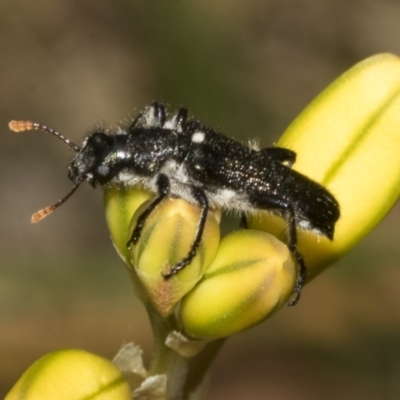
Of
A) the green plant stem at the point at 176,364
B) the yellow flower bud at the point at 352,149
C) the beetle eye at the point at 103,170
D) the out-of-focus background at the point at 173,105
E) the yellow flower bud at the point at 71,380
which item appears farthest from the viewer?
the out-of-focus background at the point at 173,105

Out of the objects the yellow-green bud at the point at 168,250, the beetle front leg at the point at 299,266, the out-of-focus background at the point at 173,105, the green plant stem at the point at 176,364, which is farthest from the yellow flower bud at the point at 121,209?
the out-of-focus background at the point at 173,105

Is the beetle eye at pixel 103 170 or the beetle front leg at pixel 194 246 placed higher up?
the beetle eye at pixel 103 170

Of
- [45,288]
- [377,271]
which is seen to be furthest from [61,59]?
[377,271]

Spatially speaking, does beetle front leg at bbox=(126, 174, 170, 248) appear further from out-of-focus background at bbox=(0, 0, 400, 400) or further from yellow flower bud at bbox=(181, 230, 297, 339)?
out-of-focus background at bbox=(0, 0, 400, 400)

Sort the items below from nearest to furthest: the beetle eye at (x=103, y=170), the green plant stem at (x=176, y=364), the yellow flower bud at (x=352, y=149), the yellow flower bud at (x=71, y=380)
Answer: the yellow flower bud at (x=71, y=380) → the green plant stem at (x=176, y=364) → the yellow flower bud at (x=352, y=149) → the beetle eye at (x=103, y=170)

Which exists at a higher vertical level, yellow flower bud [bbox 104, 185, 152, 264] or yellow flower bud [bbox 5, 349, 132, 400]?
yellow flower bud [bbox 104, 185, 152, 264]

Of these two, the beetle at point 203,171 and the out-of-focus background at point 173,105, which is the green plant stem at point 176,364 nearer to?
the beetle at point 203,171

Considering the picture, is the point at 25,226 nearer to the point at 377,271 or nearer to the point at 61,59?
the point at 61,59

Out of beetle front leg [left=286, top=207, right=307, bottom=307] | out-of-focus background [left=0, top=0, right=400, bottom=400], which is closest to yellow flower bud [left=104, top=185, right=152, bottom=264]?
beetle front leg [left=286, top=207, right=307, bottom=307]
